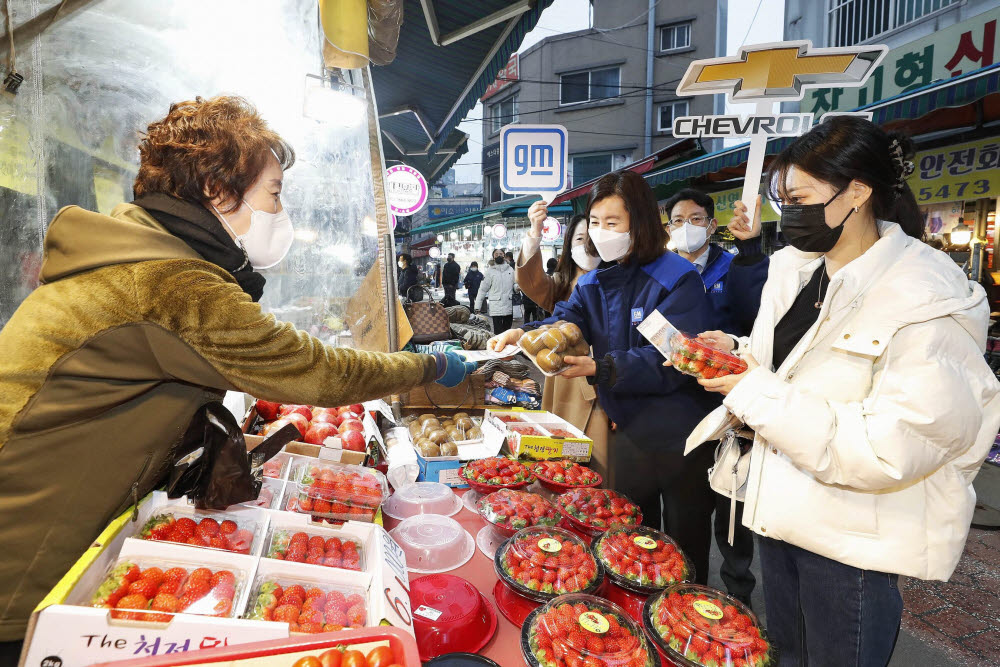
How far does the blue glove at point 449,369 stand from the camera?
1.81 m

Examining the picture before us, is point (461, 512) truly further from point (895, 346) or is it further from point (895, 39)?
point (895, 39)

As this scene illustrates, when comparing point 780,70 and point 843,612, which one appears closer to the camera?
point 843,612

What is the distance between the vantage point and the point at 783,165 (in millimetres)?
1642

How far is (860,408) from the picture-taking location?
1.30 meters

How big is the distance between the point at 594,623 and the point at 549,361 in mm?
1030

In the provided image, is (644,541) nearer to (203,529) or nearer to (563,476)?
(563,476)

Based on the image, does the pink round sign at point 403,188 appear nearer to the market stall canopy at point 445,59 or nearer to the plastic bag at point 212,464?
the market stall canopy at point 445,59

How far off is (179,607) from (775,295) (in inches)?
76.4

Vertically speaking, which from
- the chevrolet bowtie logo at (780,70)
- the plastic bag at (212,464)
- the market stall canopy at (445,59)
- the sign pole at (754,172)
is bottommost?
the plastic bag at (212,464)

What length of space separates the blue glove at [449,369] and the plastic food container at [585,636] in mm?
793

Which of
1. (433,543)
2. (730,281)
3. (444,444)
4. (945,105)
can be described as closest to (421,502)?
(433,543)

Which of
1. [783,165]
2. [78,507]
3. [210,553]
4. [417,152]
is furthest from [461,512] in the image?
[417,152]

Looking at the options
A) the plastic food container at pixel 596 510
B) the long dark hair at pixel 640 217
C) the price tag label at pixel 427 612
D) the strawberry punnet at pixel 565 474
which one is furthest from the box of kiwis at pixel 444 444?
the long dark hair at pixel 640 217

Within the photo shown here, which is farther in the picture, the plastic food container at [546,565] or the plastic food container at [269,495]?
the plastic food container at [269,495]
